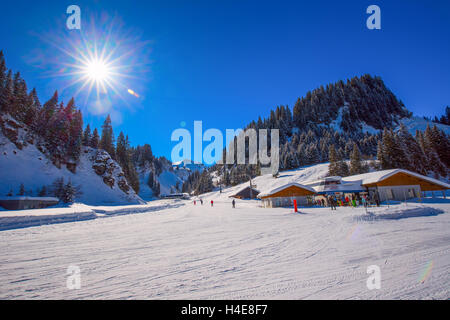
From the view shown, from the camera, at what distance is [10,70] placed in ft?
151

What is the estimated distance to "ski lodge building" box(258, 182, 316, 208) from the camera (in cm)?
3234

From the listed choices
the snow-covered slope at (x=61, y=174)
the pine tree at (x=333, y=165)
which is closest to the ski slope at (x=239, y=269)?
the snow-covered slope at (x=61, y=174)

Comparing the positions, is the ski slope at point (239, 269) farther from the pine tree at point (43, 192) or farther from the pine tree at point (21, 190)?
the pine tree at point (43, 192)

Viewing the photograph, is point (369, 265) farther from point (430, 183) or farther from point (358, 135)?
point (358, 135)

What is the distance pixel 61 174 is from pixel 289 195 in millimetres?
50102

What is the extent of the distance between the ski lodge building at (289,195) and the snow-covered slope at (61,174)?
39520 mm

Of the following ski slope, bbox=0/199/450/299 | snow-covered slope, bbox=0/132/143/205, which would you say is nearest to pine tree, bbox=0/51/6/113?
snow-covered slope, bbox=0/132/143/205

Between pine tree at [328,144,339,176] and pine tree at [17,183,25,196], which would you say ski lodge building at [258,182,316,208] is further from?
pine tree at [17,183,25,196]

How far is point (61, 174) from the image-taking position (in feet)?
142

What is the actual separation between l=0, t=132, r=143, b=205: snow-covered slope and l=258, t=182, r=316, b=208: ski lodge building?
3952cm

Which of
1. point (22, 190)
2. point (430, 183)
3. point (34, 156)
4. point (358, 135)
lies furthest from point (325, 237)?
point (358, 135)

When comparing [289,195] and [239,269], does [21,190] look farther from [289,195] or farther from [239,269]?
[289,195]

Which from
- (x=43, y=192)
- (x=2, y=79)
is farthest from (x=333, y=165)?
(x=2, y=79)

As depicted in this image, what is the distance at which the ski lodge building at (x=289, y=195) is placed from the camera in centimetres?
3234
